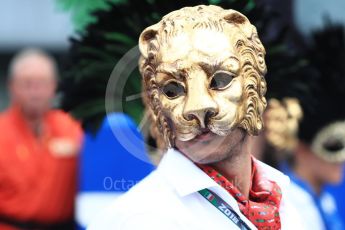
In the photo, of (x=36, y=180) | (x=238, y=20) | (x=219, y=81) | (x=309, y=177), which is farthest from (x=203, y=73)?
(x=309, y=177)

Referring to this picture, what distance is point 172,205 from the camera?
2.28 m

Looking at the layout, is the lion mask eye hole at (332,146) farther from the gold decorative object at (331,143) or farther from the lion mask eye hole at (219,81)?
the lion mask eye hole at (219,81)

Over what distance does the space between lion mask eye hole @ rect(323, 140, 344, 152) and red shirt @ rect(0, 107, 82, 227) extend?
131 cm

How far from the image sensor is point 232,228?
228 cm

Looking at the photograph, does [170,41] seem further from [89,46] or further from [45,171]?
[45,171]

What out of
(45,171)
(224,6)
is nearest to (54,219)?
(45,171)

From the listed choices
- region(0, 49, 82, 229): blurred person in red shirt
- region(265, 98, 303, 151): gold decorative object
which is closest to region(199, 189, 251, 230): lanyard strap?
region(265, 98, 303, 151): gold decorative object

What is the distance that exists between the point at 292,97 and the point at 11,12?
9372mm

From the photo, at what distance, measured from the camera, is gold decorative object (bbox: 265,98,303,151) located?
387 cm

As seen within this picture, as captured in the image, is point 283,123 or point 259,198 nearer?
point 259,198

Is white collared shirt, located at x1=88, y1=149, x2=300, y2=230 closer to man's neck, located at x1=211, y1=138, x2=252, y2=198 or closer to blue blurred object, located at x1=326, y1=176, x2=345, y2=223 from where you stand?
man's neck, located at x1=211, y1=138, x2=252, y2=198

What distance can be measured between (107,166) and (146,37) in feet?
5.74

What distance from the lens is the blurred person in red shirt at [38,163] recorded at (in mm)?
5223

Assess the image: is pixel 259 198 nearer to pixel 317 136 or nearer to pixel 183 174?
pixel 183 174
